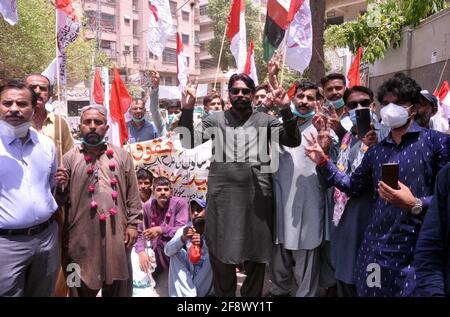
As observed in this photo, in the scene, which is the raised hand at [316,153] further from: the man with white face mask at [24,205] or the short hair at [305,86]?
the man with white face mask at [24,205]

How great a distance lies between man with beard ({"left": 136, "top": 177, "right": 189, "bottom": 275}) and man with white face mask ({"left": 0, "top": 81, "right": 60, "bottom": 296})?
163cm

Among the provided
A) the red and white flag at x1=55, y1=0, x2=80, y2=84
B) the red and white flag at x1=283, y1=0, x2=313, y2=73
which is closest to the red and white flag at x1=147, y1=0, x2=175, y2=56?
the red and white flag at x1=283, y1=0, x2=313, y2=73

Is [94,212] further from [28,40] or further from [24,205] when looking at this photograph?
[28,40]

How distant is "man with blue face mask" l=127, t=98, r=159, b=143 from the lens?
6129 mm

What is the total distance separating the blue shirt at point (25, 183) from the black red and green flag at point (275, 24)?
3025mm

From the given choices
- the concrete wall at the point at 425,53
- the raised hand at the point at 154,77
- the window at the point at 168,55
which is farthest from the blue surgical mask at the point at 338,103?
the window at the point at 168,55

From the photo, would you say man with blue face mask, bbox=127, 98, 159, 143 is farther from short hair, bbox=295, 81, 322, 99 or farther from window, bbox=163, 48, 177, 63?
window, bbox=163, 48, 177, 63

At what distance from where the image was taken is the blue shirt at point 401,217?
2.58 m

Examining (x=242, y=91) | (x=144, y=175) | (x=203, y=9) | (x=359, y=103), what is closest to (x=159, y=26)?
(x=144, y=175)

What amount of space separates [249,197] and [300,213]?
0.57 meters

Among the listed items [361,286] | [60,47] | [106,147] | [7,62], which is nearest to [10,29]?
[7,62]

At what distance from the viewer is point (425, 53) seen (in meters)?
10.1

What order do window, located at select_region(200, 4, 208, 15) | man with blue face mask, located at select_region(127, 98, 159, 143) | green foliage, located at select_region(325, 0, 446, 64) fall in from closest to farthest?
1. man with blue face mask, located at select_region(127, 98, 159, 143)
2. green foliage, located at select_region(325, 0, 446, 64)
3. window, located at select_region(200, 4, 208, 15)

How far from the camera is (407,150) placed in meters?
2.64
